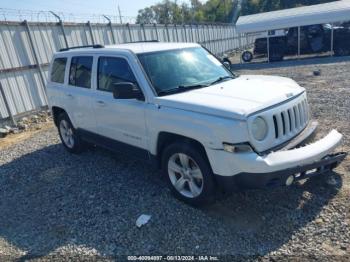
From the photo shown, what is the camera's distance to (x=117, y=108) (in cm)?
470

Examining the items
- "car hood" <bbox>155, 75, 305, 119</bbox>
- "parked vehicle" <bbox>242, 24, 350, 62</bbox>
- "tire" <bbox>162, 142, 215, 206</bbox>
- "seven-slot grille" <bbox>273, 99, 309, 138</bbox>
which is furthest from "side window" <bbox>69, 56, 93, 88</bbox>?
"parked vehicle" <bbox>242, 24, 350, 62</bbox>

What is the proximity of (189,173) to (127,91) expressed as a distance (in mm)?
1289

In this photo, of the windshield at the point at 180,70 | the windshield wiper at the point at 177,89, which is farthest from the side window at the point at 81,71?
the windshield wiper at the point at 177,89

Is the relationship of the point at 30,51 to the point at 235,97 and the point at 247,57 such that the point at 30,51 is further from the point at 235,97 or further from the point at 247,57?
the point at 247,57

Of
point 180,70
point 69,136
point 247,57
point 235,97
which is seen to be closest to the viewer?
point 235,97

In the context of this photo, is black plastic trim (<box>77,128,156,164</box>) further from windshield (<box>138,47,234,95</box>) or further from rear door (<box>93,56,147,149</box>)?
windshield (<box>138,47,234,95</box>)

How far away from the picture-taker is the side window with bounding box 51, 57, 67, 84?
620 centimetres

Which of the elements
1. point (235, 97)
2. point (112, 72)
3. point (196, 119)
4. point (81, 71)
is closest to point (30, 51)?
point (81, 71)

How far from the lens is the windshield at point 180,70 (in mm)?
4293

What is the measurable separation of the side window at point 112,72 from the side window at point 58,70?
1.44 meters

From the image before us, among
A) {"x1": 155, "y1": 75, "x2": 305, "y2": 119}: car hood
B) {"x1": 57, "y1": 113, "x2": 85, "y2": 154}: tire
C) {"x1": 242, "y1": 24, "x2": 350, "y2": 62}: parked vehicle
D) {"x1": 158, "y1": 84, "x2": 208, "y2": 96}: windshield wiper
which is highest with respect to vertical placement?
{"x1": 158, "y1": 84, "x2": 208, "y2": 96}: windshield wiper

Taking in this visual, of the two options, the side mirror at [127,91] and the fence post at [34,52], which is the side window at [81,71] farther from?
the fence post at [34,52]

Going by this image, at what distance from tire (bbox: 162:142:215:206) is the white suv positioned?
0.01 metres

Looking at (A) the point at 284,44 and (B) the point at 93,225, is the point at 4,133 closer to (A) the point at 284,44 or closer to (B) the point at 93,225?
(B) the point at 93,225
